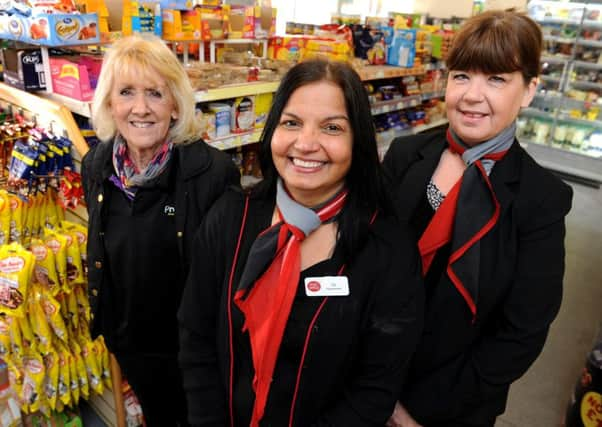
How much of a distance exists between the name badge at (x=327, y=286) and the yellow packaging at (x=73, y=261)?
122cm

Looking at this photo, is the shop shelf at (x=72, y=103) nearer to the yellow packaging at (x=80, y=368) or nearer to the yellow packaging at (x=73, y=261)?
the yellow packaging at (x=73, y=261)

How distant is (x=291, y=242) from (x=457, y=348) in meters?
0.63

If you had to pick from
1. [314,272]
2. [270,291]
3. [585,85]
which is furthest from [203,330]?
[585,85]

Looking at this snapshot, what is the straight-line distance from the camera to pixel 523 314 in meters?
1.31

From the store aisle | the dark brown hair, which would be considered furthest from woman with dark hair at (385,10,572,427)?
the store aisle

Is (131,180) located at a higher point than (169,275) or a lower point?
higher

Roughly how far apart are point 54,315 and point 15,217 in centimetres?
45

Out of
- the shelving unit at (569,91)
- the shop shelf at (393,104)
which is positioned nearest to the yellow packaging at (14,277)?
the shop shelf at (393,104)

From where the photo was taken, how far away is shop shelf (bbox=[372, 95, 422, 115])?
4.27 meters

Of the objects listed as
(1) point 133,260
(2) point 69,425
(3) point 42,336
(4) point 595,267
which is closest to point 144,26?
(1) point 133,260

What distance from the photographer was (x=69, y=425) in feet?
7.85

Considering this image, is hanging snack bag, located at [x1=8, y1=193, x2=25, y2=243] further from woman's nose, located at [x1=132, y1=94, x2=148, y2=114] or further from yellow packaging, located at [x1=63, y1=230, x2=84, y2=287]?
woman's nose, located at [x1=132, y1=94, x2=148, y2=114]

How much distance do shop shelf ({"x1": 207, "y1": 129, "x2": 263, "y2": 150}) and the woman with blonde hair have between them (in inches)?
27.9

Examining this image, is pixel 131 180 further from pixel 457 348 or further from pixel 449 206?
pixel 457 348
